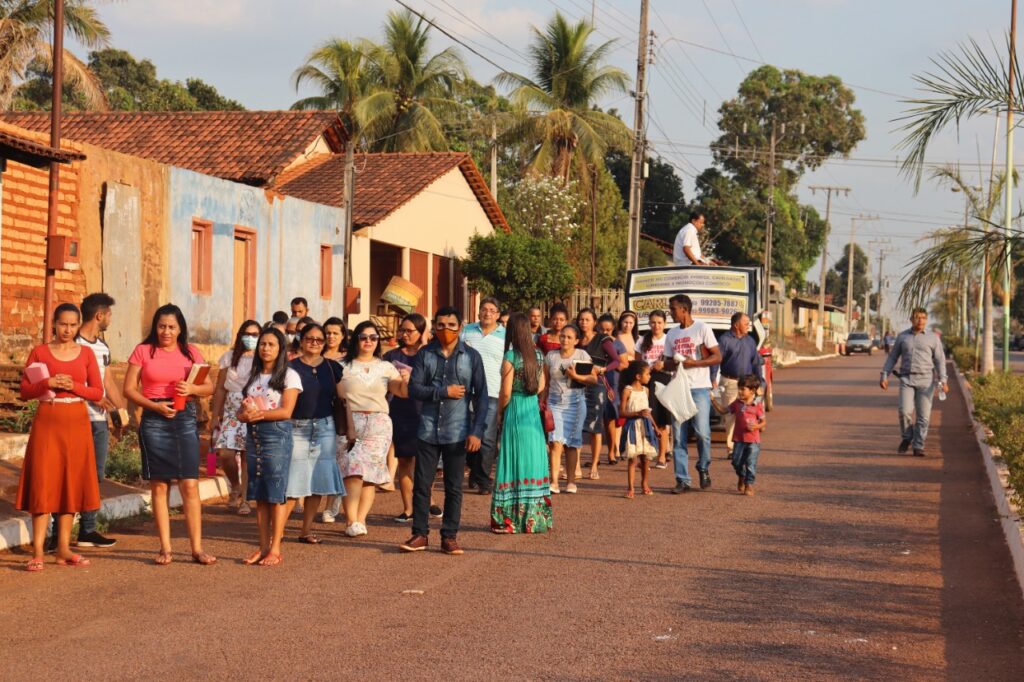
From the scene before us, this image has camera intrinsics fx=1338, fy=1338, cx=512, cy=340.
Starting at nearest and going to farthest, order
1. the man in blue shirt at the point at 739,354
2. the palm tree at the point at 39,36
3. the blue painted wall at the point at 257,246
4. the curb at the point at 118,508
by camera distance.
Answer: the curb at the point at 118,508 → the man in blue shirt at the point at 739,354 → the blue painted wall at the point at 257,246 → the palm tree at the point at 39,36

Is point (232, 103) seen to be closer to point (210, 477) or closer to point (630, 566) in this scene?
point (210, 477)

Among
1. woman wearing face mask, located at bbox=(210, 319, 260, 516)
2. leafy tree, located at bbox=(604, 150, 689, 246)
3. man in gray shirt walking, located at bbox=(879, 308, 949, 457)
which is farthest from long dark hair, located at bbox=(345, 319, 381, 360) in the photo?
leafy tree, located at bbox=(604, 150, 689, 246)

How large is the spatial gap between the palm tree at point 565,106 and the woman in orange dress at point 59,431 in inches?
1554

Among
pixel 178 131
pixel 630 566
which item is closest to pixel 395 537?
pixel 630 566

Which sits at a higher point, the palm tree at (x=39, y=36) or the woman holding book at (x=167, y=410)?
the palm tree at (x=39, y=36)

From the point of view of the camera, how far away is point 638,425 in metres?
13.1

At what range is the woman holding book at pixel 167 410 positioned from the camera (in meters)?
9.12

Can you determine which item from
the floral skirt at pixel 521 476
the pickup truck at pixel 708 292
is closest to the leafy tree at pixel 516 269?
the pickup truck at pixel 708 292

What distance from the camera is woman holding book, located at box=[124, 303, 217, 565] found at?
29.9 ft

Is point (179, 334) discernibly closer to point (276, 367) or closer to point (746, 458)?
point (276, 367)

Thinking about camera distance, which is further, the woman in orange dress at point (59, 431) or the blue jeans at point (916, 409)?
the blue jeans at point (916, 409)

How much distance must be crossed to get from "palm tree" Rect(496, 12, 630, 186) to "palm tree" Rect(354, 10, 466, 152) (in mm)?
2423

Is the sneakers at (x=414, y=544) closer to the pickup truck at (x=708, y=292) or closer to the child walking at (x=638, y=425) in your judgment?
the child walking at (x=638, y=425)

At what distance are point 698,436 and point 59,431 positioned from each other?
6920 mm
